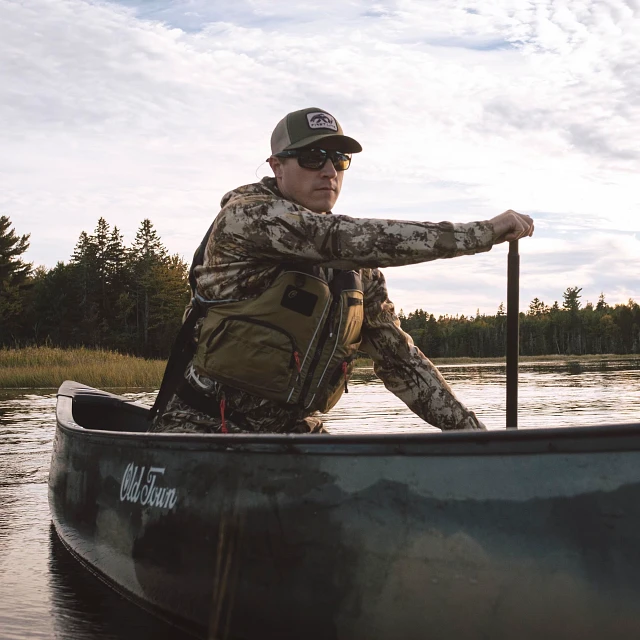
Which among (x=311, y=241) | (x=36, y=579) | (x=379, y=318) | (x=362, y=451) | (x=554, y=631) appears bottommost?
(x=36, y=579)

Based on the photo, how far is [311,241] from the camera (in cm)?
311

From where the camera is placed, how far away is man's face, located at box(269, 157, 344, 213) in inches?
139

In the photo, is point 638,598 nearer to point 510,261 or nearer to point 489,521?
point 489,521

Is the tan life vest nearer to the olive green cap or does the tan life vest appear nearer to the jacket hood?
the jacket hood

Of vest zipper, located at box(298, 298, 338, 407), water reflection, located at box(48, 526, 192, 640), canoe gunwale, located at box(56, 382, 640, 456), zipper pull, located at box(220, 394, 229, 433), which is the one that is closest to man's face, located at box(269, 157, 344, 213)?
vest zipper, located at box(298, 298, 338, 407)

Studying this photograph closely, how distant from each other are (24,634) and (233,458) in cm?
114

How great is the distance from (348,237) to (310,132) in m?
0.62

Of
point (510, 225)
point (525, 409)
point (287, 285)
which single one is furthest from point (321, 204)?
point (525, 409)

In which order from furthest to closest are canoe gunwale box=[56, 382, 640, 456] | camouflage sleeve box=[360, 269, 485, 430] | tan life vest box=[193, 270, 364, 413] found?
camouflage sleeve box=[360, 269, 485, 430], tan life vest box=[193, 270, 364, 413], canoe gunwale box=[56, 382, 640, 456]

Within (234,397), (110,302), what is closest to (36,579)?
(234,397)

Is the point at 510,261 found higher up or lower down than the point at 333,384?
higher up

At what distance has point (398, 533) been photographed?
2391 millimetres

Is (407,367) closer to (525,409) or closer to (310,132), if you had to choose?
(310,132)

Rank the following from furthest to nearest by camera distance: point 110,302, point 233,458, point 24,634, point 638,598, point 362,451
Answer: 1. point 110,302
2. point 24,634
3. point 233,458
4. point 362,451
5. point 638,598
